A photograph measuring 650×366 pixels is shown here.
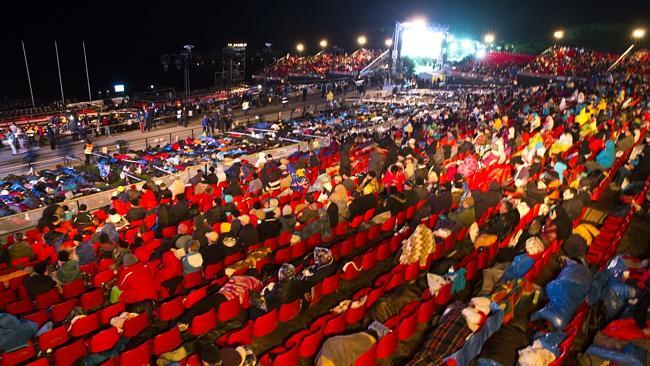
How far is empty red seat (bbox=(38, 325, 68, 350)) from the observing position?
5.94m

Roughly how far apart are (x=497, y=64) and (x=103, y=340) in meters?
49.2

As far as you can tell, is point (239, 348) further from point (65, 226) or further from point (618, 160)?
point (618, 160)

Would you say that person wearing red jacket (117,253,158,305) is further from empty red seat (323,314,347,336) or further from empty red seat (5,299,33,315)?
empty red seat (323,314,347,336)

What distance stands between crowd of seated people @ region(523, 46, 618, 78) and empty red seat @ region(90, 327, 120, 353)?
134ft

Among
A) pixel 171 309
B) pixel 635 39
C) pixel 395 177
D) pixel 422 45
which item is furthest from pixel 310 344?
pixel 635 39

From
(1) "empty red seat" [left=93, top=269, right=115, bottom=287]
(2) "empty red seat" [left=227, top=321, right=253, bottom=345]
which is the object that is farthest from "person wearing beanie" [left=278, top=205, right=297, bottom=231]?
(1) "empty red seat" [left=93, top=269, right=115, bottom=287]

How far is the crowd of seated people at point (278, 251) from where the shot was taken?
5.84 meters

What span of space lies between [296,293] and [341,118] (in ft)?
61.7

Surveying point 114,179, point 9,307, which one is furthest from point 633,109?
point 9,307

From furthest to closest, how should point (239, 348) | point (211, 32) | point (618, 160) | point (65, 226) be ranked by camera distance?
point (211, 32), point (618, 160), point (65, 226), point (239, 348)

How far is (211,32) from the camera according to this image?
7681cm

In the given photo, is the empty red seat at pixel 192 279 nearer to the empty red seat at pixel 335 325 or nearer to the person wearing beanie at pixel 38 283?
the person wearing beanie at pixel 38 283

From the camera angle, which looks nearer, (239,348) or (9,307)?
(239,348)

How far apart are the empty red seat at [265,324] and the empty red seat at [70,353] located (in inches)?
86.5
